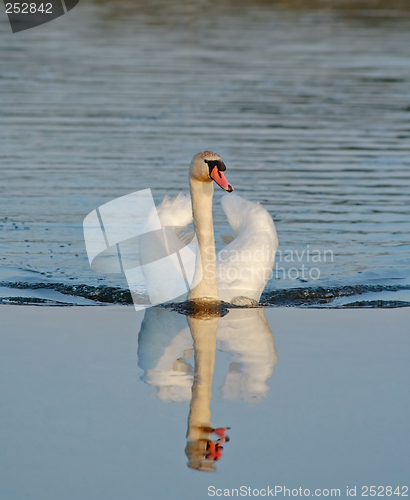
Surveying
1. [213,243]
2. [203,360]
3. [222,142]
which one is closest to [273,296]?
[213,243]

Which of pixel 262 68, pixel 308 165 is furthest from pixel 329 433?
pixel 262 68

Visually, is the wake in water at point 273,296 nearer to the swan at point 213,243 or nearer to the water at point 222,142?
the water at point 222,142

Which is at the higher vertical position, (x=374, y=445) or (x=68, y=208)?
(x=68, y=208)

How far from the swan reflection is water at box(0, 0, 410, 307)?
1088 millimetres

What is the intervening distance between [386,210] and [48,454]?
730cm

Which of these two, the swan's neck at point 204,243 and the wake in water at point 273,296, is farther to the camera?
the wake in water at point 273,296

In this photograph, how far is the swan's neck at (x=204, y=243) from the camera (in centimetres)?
754

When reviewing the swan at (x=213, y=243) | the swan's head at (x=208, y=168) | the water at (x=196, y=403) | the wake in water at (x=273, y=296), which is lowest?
the water at (x=196, y=403)

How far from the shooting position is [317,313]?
8.04 metres

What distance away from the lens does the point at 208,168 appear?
7.24 m

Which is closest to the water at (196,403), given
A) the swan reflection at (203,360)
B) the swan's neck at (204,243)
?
the swan reflection at (203,360)

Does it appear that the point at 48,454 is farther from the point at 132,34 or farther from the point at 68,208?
the point at 132,34

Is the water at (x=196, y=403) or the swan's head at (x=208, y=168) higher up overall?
the swan's head at (x=208, y=168)

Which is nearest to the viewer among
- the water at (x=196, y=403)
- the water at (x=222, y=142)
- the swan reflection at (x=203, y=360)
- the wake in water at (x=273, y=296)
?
the water at (x=196, y=403)
